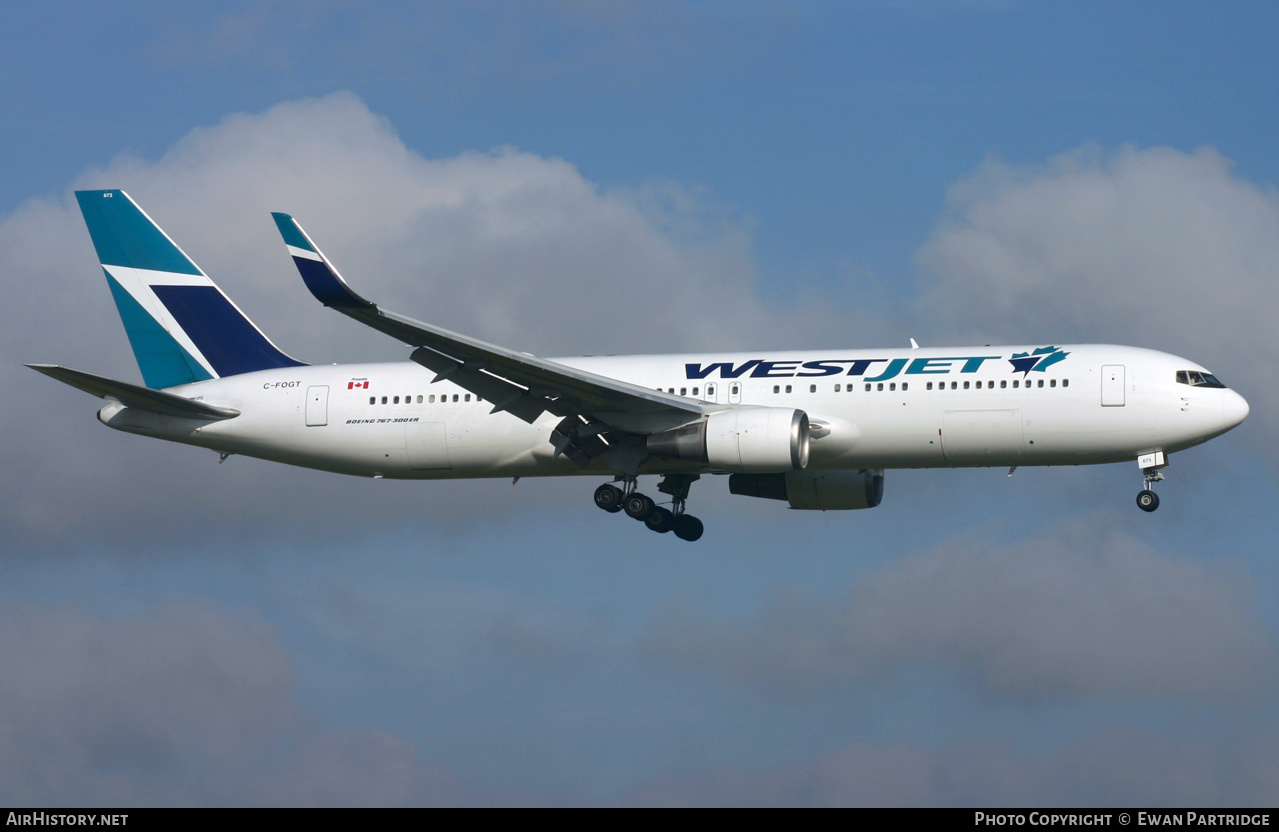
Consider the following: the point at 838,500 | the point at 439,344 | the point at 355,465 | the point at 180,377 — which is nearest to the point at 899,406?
the point at 838,500

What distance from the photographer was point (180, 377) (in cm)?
4909

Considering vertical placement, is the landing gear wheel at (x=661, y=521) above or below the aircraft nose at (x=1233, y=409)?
below

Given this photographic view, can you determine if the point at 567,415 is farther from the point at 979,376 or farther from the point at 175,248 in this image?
the point at 175,248

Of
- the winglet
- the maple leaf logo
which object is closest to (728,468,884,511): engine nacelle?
Result: the maple leaf logo

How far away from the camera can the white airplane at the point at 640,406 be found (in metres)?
40.8

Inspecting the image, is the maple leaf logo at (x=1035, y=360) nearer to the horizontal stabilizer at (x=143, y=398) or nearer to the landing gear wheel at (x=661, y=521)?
the landing gear wheel at (x=661, y=521)

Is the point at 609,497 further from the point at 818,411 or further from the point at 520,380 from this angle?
the point at 818,411

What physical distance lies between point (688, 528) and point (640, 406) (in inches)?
300

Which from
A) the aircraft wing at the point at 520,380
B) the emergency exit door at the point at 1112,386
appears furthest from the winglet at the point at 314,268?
the emergency exit door at the point at 1112,386

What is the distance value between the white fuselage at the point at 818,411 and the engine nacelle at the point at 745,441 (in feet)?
2.96
